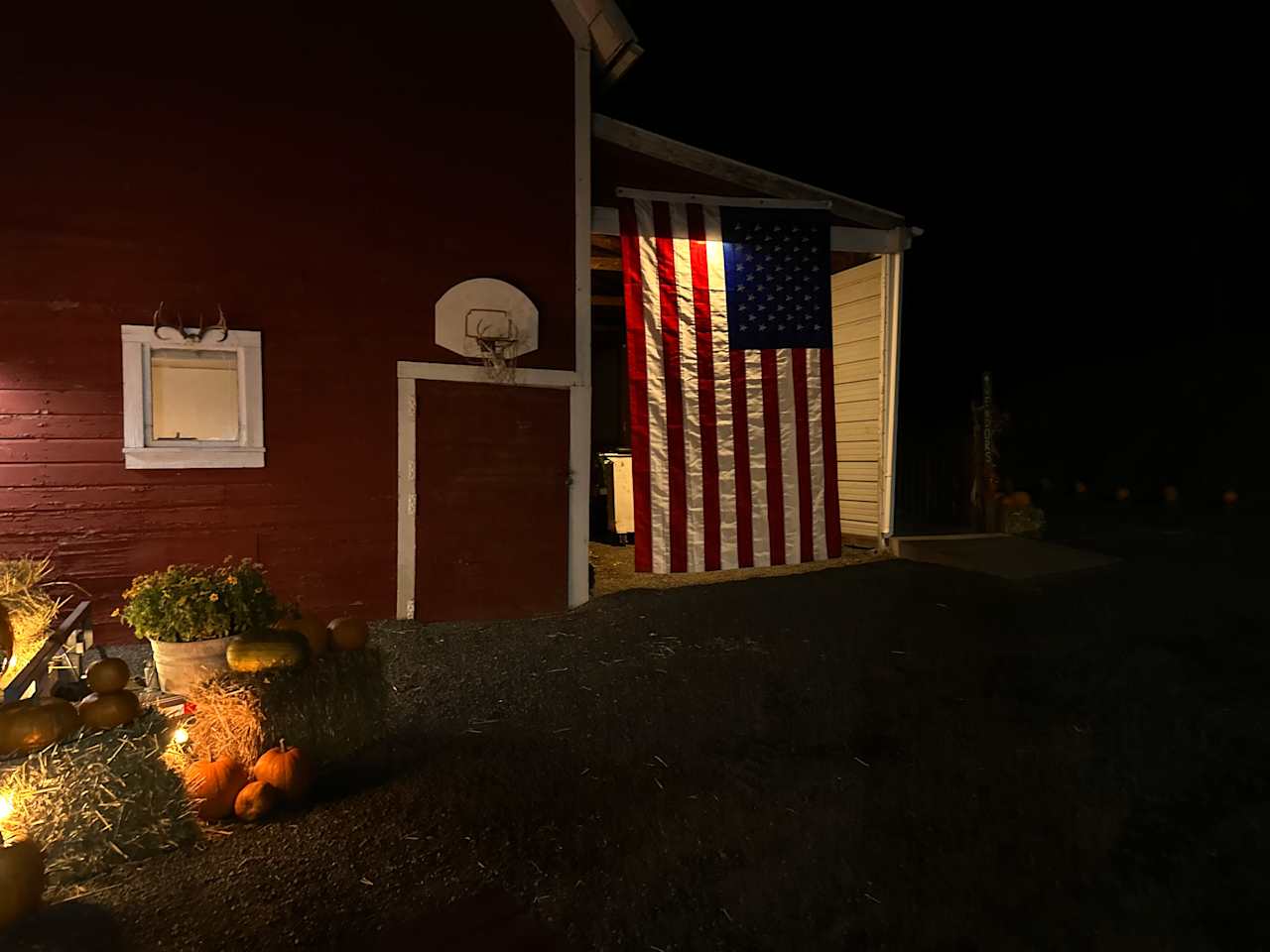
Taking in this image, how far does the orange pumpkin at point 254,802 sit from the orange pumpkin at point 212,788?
0.14ft

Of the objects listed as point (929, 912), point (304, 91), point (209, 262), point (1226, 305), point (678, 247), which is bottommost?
point (929, 912)

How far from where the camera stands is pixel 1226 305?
63.6 feet

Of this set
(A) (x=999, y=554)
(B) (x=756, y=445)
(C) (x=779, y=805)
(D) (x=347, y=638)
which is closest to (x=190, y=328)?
(D) (x=347, y=638)

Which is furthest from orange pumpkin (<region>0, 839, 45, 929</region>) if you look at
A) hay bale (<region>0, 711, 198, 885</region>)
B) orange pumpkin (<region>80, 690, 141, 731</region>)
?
orange pumpkin (<region>80, 690, 141, 731</region>)

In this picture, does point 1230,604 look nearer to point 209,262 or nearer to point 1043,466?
point 209,262

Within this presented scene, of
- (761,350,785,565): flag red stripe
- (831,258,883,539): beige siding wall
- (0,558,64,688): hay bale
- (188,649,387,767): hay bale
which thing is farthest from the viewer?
(831,258,883,539): beige siding wall

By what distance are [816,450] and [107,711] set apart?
6.41 metres

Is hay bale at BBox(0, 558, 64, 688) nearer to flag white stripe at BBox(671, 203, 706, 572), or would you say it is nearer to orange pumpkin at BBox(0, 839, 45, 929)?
orange pumpkin at BBox(0, 839, 45, 929)

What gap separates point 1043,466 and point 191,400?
1734cm

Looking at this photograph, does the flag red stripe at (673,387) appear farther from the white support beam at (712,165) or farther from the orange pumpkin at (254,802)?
the orange pumpkin at (254,802)

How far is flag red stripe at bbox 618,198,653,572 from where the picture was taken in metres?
7.12

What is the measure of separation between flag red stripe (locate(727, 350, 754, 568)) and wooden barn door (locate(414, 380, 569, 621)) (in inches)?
69.3

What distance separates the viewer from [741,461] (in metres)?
7.52

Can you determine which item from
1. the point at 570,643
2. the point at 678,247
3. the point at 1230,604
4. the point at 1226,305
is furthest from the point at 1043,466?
the point at 570,643
